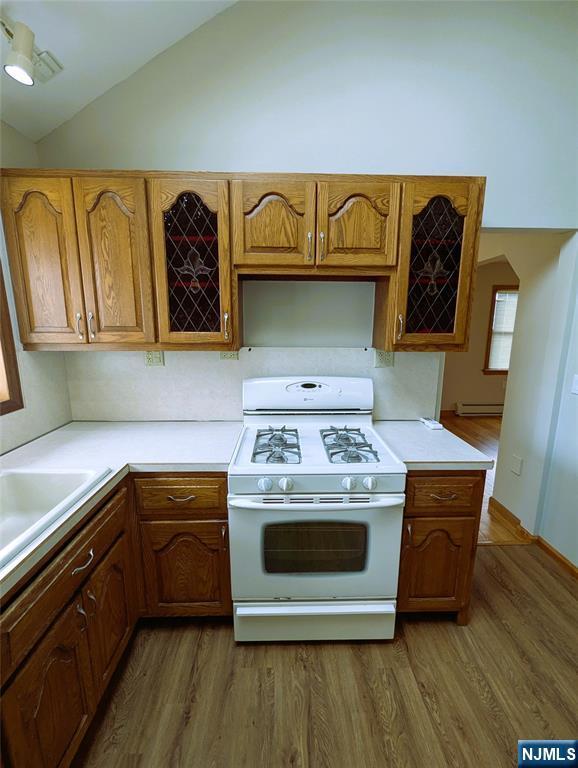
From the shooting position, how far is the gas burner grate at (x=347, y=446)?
5.04ft

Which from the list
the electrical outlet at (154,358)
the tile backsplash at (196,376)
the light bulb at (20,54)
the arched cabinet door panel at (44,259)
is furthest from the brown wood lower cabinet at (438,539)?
the light bulb at (20,54)

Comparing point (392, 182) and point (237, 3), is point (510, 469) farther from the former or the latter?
point (237, 3)

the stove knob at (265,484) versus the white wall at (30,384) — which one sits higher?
the white wall at (30,384)

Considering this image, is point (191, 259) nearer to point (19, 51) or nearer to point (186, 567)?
point (19, 51)

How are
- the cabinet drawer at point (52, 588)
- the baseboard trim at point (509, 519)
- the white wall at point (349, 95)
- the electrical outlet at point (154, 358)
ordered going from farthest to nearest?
1. the baseboard trim at point (509, 519)
2. the electrical outlet at point (154, 358)
3. the white wall at point (349, 95)
4. the cabinet drawer at point (52, 588)

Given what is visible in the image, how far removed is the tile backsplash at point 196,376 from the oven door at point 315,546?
2.53 feet

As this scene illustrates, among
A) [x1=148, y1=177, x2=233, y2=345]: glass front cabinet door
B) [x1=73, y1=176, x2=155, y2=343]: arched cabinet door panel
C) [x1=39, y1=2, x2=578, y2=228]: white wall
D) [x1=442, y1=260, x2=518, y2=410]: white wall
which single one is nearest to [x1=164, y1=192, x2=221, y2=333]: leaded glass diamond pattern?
[x1=148, y1=177, x2=233, y2=345]: glass front cabinet door

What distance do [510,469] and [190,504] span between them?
2419mm

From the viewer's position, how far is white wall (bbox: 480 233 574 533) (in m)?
2.17

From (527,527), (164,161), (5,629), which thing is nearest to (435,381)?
(527,527)

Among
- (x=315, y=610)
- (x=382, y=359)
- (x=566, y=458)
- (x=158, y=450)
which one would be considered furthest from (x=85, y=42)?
(x=566, y=458)

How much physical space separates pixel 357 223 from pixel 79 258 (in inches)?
52.8

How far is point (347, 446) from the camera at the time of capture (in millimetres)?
1667

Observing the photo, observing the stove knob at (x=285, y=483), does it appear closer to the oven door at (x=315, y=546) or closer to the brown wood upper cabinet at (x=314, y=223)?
the oven door at (x=315, y=546)
